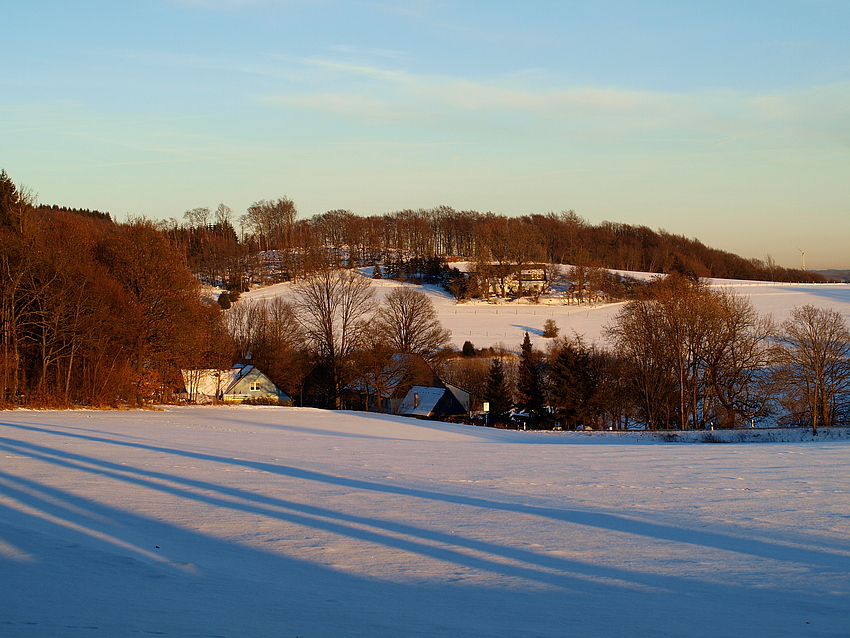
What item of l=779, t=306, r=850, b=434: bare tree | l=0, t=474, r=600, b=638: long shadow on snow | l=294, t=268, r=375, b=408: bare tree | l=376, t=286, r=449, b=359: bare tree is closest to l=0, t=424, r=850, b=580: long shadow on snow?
l=0, t=474, r=600, b=638: long shadow on snow

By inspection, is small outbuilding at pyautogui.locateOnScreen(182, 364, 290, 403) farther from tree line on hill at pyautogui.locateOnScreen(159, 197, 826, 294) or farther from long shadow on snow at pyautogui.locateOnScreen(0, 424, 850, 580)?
tree line on hill at pyautogui.locateOnScreen(159, 197, 826, 294)

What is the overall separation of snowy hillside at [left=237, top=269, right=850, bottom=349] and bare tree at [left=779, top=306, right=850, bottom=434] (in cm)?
2917

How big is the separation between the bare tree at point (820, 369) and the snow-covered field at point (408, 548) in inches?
1046

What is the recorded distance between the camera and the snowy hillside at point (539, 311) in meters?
75.9

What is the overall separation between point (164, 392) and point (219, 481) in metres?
27.0

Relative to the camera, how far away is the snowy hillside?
249 feet

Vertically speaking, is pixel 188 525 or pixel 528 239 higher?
pixel 528 239

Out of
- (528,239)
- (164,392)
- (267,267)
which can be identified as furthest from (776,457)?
(528,239)

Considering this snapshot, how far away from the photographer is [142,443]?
16688 millimetres

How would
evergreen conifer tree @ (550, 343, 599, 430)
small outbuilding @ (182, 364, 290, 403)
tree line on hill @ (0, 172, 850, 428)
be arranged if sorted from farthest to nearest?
small outbuilding @ (182, 364, 290, 403)
evergreen conifer tree @ (550, 343, 599, 430)
tree line on hill @ (0, 172, 850, 428)

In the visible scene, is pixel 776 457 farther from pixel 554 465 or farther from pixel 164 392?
pixel 164 392

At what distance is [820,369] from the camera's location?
37.1 meters

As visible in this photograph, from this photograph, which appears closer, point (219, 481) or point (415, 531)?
point (415, 531)

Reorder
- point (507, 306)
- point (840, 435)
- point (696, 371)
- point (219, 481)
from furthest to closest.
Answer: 1. point (507, 306)
2. point (696, 371)
3. point (840, 435)
4. point (219, 481)
